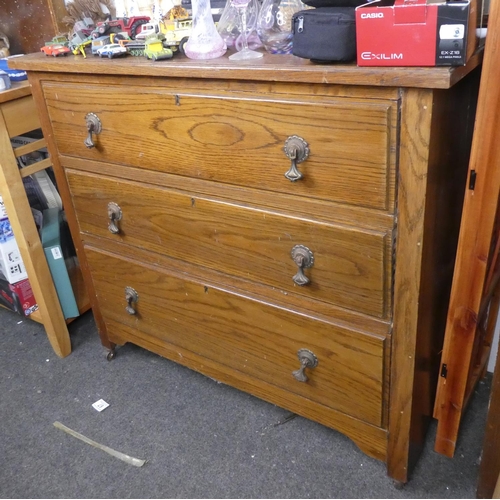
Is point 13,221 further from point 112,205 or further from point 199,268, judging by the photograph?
point 199,268

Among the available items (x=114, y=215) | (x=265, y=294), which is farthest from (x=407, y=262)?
(x=114, y=215)

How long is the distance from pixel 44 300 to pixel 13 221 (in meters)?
0.25

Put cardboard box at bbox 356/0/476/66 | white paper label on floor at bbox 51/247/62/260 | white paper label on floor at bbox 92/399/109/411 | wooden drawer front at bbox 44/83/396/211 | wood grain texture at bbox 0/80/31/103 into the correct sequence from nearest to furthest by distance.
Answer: cardboard box at bbox 356/0/476/66 < wooden drawer front at bbox 44/83/396/211 < wood grain texture at bbox 0/80/31/103 < white paper label on floor at bbox 92/399/109/411 < white paper label on floor at bbox 51/247/62/260

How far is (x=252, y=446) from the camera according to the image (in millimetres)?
1233

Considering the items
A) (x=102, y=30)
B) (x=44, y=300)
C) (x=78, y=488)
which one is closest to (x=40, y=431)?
(x=78, y=488)

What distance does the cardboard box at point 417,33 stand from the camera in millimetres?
671

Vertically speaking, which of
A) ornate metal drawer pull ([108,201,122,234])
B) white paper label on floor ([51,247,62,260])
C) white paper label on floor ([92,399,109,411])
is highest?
ornate metal drawer pull ([108,201,122,234])

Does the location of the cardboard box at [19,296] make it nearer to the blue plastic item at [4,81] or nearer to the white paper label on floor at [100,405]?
the white paper label on floor at [100,405]

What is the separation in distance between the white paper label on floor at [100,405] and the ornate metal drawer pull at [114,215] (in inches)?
19.2

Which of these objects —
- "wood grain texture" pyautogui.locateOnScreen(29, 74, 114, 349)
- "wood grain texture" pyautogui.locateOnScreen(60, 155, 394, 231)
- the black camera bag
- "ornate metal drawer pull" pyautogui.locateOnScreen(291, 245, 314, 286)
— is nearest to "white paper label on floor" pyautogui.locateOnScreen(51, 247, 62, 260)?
"wood grain texture" pyautogui.locateOnScreen(29, 74, 114, 349)

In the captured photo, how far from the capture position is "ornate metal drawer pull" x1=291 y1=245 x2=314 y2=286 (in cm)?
Answer: 94

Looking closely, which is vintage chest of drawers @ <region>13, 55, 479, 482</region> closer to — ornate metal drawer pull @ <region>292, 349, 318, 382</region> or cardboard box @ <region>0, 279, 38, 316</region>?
ornate metal drawer pull @ <region>292, 349, 318, 382</region>

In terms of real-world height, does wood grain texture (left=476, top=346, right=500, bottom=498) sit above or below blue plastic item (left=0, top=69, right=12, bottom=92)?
below

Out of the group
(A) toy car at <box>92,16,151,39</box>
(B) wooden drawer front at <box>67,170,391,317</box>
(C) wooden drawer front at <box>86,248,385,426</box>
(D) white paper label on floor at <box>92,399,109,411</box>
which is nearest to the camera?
(B) wooden drawer front at <box>67,170,391,317</box>
